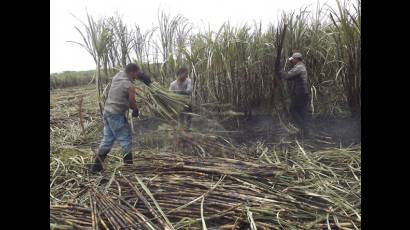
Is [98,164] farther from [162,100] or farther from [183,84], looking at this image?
[183,84]

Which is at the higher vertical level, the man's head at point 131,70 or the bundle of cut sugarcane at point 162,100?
the man's head at point 131,70

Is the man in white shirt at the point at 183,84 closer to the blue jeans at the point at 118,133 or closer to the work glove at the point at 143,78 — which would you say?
the work glove at the point at 143,78

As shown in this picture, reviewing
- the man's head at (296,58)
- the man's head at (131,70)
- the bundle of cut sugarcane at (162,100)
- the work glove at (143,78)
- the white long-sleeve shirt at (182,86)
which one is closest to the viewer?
the man's head at (131,70)

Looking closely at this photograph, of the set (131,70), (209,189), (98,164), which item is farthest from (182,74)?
(209,189)

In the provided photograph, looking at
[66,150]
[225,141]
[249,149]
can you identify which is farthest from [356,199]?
[66,150]

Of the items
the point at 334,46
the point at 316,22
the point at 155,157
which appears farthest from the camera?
the point at 316,22

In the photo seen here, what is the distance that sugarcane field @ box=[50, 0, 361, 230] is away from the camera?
2357 mm

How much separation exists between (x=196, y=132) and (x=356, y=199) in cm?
183

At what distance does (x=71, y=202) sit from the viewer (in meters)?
2.49

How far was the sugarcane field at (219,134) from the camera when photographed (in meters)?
2.36

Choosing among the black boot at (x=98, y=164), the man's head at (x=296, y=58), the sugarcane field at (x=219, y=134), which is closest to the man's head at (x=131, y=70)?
the sugarcane field at (x=219, y=134)

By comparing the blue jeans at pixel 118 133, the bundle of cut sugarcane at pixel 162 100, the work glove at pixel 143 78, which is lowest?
the blue jeans at pixel 118 133

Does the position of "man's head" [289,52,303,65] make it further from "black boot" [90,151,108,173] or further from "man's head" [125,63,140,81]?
"black boot" [90,151,108,173]
